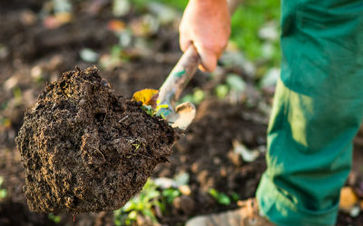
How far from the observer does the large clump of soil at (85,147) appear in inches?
49.5

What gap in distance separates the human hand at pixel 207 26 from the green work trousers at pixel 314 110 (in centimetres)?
30

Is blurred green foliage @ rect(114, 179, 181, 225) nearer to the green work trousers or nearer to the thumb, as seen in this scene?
the green work trousers

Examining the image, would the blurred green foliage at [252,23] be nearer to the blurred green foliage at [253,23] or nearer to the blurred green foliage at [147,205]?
the blurred green foliage at [253,23]

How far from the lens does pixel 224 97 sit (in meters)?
2.71

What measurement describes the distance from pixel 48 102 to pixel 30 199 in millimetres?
362

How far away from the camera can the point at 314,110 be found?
1502mm

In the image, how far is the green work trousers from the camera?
4.52ft

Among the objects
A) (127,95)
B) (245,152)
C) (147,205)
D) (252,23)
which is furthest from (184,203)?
(252,23)

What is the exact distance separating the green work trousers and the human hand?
297 millimetres

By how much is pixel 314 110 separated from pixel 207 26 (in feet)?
1.96

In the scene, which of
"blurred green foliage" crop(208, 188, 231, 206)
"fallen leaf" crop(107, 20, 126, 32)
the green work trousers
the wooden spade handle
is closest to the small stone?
"blurred green foliage" crop(208, 188, 231, 206)

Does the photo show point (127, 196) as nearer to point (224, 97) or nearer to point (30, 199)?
point (30, 199)

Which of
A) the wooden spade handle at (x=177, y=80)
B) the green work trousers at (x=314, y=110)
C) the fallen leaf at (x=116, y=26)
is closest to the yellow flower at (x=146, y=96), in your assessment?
the wooden spade handle at (x=177, y=80)

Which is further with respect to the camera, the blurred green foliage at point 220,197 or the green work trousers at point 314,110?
the blurred green foliage at point 220,197
